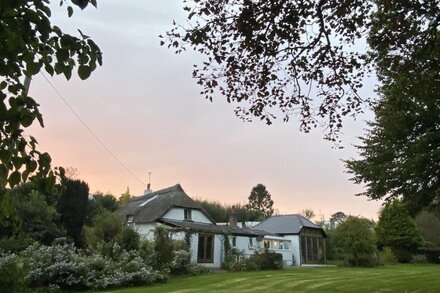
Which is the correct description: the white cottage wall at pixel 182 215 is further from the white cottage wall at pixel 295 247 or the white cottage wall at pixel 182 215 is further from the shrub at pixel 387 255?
the shrub at pixel 387 255

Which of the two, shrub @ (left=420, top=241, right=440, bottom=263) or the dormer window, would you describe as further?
shrub @ (left=420, top=241, right=440, bottom=263)

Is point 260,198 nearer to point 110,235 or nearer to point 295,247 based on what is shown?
point 295,247

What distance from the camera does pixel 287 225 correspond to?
4497cm

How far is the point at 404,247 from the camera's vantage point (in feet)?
142

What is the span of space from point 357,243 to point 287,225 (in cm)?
1028

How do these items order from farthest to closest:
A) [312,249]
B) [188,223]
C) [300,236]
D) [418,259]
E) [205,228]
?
1. [312,249]
2. [300,236]
3. [418,259]
4. [188,223]
5. [205,228]

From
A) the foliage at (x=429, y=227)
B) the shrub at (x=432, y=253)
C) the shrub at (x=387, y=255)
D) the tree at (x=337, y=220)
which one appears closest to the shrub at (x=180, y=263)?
the tree at (x=337, y=220)

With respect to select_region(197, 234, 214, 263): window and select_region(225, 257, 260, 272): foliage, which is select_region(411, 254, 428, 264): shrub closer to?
select_region(225, 257, 260, 272): foliage

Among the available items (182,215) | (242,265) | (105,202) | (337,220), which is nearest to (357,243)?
(242,265)

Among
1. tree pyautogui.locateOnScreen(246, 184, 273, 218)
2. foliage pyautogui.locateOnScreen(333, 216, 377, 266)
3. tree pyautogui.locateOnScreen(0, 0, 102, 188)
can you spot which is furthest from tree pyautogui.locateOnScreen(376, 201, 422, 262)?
tree pyautogui.locateOnScreen(246, 184, 273, 218)

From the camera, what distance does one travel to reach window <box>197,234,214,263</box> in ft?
107

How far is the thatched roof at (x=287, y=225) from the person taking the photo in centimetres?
4372

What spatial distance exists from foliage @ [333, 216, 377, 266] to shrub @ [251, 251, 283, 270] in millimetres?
7034

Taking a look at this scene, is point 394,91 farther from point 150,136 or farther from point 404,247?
point 404,247
